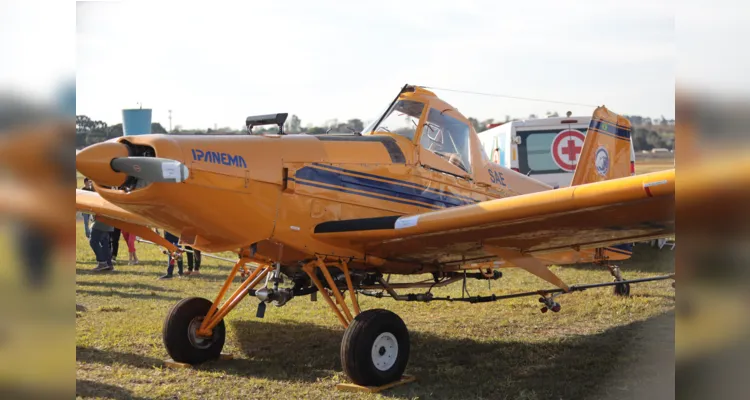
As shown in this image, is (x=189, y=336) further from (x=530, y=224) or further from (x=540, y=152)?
(x=540, y=152)

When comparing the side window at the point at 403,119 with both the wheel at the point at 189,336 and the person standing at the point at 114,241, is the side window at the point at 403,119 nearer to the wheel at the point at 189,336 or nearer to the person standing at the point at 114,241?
the wheel at the point at 189,336

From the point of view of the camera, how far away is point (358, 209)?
20.9ft

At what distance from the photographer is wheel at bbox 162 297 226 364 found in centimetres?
648

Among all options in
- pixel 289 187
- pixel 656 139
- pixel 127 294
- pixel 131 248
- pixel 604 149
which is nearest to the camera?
pixel 656 139

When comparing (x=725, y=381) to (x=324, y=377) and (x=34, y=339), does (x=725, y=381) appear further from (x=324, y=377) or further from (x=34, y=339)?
(x=324, y=377)

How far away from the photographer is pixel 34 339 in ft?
5.82

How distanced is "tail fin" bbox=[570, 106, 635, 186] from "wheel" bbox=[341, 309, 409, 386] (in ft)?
12.8

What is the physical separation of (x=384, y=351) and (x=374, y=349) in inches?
5.5

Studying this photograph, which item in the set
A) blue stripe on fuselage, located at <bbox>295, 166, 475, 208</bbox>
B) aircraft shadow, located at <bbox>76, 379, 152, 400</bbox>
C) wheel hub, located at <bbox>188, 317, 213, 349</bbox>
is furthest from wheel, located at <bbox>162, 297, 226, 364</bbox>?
blue stripe on fuselage, located at <bbox>295, 166, 475, 208</bbox>

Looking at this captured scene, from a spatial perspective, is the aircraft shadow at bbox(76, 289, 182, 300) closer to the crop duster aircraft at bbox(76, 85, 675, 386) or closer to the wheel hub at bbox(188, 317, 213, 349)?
the crop duster aircraft at bbox(76, 85, 675, 386)

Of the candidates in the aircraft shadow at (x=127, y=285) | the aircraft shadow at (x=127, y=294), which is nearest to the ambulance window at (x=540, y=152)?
the aircraft shadow at (x=127, y=285)

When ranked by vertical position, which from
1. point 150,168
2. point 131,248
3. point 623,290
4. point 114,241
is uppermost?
point 150,168

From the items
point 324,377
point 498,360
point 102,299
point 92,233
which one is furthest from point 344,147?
point 92,233

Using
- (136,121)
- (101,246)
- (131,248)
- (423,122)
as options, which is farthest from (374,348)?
(131,248)
